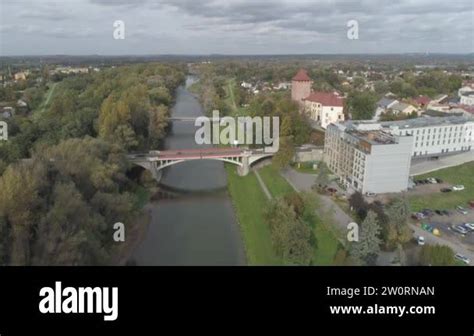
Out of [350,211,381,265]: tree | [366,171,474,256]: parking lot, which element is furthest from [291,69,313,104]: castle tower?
[350,211,381,265]: tree

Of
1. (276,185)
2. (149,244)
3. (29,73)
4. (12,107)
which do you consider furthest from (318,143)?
(29,73)

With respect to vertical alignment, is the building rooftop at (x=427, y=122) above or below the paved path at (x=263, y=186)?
above

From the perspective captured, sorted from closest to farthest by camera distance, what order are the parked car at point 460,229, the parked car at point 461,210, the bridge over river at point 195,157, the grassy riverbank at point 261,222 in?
the grassy riverbank at point 261,222 → the parked car at point 460,229 → the parked car at point 461,210 → the bridge over river at point 195,157

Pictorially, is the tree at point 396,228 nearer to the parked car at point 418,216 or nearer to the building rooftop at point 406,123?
the parked car at point 418,216

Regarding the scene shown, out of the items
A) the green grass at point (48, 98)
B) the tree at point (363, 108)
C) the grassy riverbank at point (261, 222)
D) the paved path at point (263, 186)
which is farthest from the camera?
the tree at point (363, 108)

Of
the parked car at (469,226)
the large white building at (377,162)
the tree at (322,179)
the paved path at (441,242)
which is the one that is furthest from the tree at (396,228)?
the tree at (322,179)

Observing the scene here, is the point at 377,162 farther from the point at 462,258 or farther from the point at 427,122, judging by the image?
the point at 427,122
